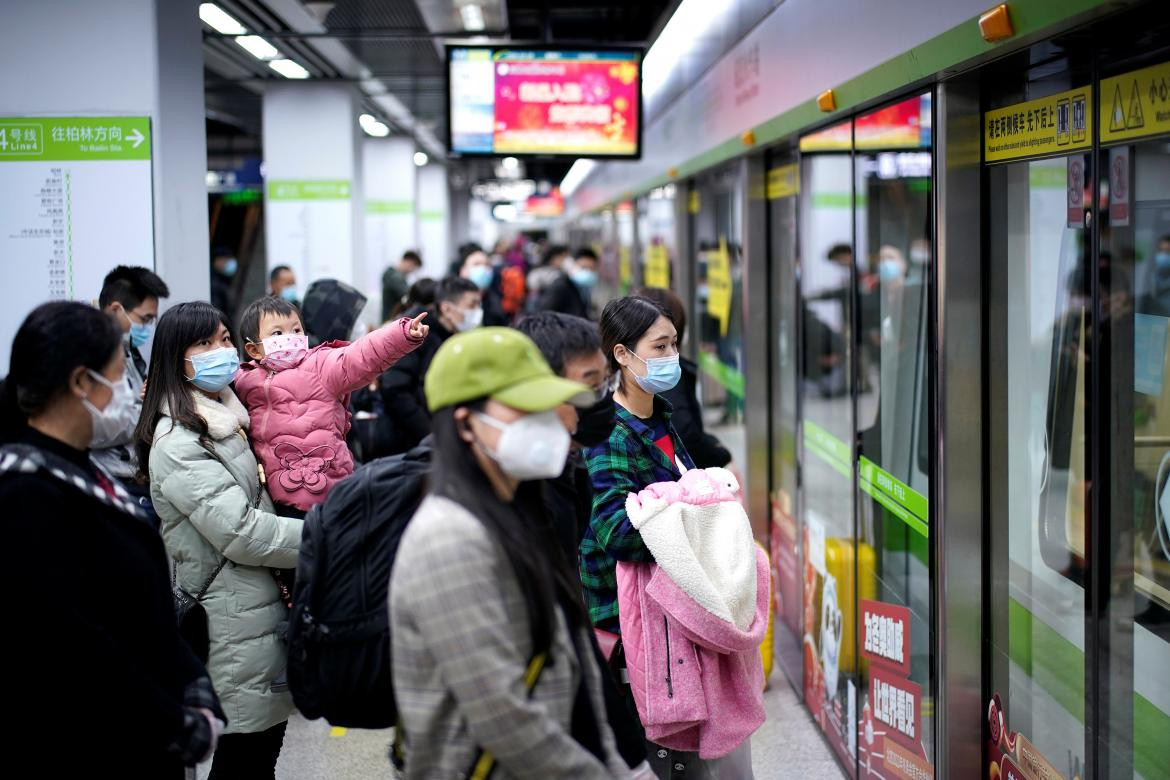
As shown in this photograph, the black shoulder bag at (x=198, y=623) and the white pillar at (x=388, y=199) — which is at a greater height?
the white pillar at (x=388, y=199)

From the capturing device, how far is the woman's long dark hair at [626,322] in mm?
3221

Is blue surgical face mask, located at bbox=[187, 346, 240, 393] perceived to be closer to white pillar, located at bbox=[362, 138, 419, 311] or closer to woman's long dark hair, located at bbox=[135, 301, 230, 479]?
woman's long dark hair, located at bbox=[135, 301, 230, 479]

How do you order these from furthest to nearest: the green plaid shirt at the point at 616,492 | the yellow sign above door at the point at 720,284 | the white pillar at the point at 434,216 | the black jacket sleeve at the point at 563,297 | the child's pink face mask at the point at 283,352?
the white pillar at the point at 434,216
the black jacket sleeve at the point at 563,297
the yellow sign above door at the point at 720,284
the child's pink face mask at the point at 283,352
the green plaid shirt at the point at 616,492

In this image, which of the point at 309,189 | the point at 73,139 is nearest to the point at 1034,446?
the point at 73,139

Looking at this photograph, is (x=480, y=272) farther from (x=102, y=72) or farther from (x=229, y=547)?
(x=229, y=547)

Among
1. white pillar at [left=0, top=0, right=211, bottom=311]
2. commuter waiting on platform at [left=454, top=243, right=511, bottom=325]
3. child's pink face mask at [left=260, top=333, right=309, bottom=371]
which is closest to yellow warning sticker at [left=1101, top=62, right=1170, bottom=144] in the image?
child's pink face mask at [left=260, top=333, right=309, bottom=371]

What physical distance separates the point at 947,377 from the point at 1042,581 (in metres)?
0.64

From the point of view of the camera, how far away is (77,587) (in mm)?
2086

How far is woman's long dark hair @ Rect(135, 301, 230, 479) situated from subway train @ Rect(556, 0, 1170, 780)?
2.01 m

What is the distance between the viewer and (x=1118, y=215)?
275cm

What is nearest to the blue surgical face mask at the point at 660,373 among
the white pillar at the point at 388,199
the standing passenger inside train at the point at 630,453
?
the standing passenger inside train at the point at 630,453

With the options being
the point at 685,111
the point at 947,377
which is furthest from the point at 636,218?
the point at 947,377

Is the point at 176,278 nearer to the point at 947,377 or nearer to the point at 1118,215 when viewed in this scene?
the point at 947,377

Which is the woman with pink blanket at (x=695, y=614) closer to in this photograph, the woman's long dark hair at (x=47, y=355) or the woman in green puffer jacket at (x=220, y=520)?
the woman in green puffer jacket at (x=220, y=520)
